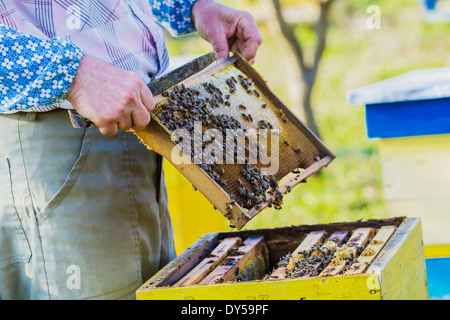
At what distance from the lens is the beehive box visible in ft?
5.38

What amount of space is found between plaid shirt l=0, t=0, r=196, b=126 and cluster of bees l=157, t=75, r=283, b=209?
0.27 m

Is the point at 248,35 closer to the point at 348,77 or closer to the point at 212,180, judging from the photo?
the point at 212,180

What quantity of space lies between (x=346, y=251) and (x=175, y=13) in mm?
1389

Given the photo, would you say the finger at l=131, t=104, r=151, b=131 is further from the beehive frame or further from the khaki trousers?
the khaki trousers

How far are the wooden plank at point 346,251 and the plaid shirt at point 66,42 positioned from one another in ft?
2.89

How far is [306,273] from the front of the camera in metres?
1.79

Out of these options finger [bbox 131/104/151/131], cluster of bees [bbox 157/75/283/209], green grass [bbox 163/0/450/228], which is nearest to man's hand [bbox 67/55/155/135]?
finger [bbox 131/104/151/131]

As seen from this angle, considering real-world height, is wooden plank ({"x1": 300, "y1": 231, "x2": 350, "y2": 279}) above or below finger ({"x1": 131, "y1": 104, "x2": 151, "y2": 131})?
below

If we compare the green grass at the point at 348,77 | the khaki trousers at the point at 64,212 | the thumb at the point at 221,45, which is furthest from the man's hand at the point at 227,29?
the green grass at the point at 348,77

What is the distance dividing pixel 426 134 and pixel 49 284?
81.3 inches

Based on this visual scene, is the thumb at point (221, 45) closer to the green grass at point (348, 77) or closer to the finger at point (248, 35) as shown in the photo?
the finger at point (248, 35)

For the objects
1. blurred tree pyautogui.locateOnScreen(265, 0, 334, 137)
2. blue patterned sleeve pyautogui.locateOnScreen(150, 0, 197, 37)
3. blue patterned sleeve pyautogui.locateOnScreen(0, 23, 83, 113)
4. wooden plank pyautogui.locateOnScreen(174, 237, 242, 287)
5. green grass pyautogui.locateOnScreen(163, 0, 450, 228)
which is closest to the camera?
blue patterned sleeve pyautogui.locateOnScreen(0, 23, 83, 113)
